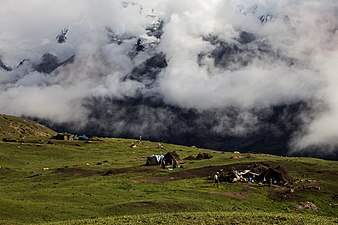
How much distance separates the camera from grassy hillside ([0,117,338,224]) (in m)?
46.2

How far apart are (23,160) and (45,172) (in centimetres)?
2632

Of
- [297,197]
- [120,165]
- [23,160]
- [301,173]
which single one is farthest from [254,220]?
[23,160]

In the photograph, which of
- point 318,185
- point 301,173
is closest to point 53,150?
point 301,173

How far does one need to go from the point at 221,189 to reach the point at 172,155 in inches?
1541

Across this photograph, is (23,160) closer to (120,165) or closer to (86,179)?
(120,165)

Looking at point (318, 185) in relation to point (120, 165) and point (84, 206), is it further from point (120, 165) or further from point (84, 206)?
point (120, 165)

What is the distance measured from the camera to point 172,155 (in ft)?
375

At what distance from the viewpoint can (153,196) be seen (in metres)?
67.4

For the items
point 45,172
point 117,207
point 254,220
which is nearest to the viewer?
point 254,220

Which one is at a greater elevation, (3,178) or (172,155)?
(172,155)

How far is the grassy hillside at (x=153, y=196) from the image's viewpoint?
46188 millimetres

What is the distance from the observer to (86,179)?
291ft

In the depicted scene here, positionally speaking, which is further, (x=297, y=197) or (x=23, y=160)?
(x=23, y=160)

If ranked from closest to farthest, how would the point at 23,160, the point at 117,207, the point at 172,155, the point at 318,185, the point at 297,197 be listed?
the point at 117,207 → the point at 297,197 → the point at 318,185 → the point at 172,155 → the point at 23,160
